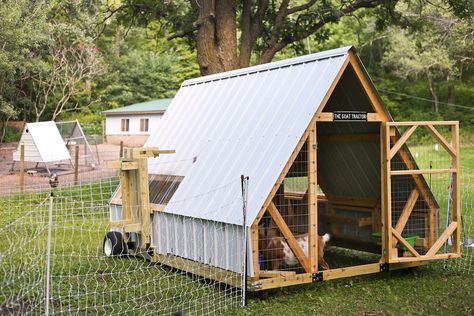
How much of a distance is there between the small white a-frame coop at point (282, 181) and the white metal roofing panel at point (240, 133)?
21mm

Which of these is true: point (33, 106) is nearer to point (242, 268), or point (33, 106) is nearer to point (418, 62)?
point (418, 62)

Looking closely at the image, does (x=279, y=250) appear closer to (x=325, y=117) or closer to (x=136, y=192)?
(x=325, y=117)

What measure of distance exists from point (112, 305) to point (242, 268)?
1.63 metres

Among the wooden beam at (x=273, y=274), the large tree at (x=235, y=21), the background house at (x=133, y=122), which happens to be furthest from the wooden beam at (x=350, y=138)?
the background house at (x=133, y=122)

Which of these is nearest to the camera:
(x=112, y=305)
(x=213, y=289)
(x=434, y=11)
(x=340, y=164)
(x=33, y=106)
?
(x=112, y=305)

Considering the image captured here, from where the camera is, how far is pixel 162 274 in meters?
8.97

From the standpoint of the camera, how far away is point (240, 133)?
28.7 ft

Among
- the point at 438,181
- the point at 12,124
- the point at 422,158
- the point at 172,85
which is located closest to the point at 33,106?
the point at 12,124

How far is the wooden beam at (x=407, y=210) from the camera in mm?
8641

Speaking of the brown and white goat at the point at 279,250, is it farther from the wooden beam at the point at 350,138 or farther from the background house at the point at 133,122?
the background house at the point at 133,122

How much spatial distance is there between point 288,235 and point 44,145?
17.5 metres

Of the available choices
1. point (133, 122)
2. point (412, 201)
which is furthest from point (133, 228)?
point (133, 122)

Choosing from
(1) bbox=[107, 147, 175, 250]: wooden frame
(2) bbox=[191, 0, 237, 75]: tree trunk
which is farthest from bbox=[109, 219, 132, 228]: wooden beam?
(2) bbox=[191, 0, 237, 75]: tree trunk

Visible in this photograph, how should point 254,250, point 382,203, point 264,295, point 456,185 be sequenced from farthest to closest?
point 456,185, point 382,203, point 264,295, point 254,250
